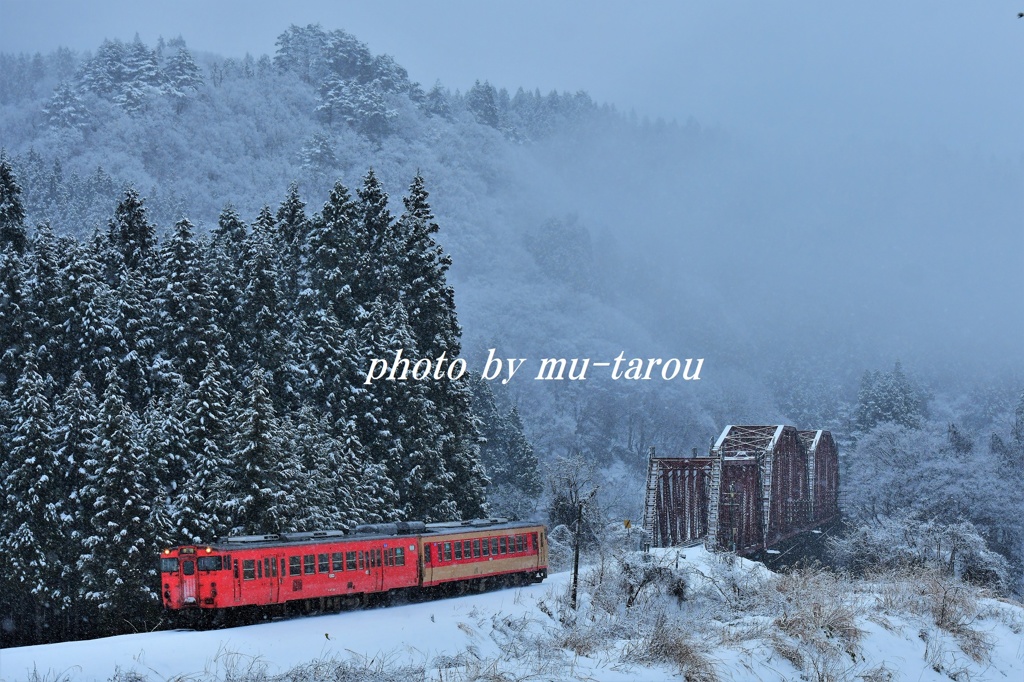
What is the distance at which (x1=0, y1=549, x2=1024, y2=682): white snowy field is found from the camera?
17.7m

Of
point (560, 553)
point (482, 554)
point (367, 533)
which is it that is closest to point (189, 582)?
point (367, 533)

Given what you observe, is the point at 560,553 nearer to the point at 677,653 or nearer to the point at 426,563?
the point at 426,563

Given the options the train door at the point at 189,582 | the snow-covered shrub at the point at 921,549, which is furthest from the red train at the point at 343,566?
the snow-covered shrub at the point at 921,549

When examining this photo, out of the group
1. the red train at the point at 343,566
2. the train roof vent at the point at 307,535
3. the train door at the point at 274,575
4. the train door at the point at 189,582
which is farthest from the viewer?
the train roof vent at the point at 307,535

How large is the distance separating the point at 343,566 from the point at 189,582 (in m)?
4.94

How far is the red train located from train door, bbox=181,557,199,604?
3 centimetres

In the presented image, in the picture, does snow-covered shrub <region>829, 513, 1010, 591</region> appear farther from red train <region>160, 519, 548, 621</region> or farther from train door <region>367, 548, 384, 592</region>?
train door <region>367, 548, 384, 592</region>

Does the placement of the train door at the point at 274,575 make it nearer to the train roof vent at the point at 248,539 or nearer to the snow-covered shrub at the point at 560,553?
the train roof vent at the point at 248,539

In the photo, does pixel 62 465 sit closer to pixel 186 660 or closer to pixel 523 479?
pixel 186 660

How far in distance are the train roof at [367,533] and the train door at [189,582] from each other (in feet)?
1.91

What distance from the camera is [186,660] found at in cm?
1900

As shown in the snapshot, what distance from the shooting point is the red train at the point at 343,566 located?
26.3 m

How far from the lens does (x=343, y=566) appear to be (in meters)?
29.7

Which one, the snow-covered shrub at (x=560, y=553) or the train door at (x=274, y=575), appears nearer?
the train door at (x=274, y=575)
